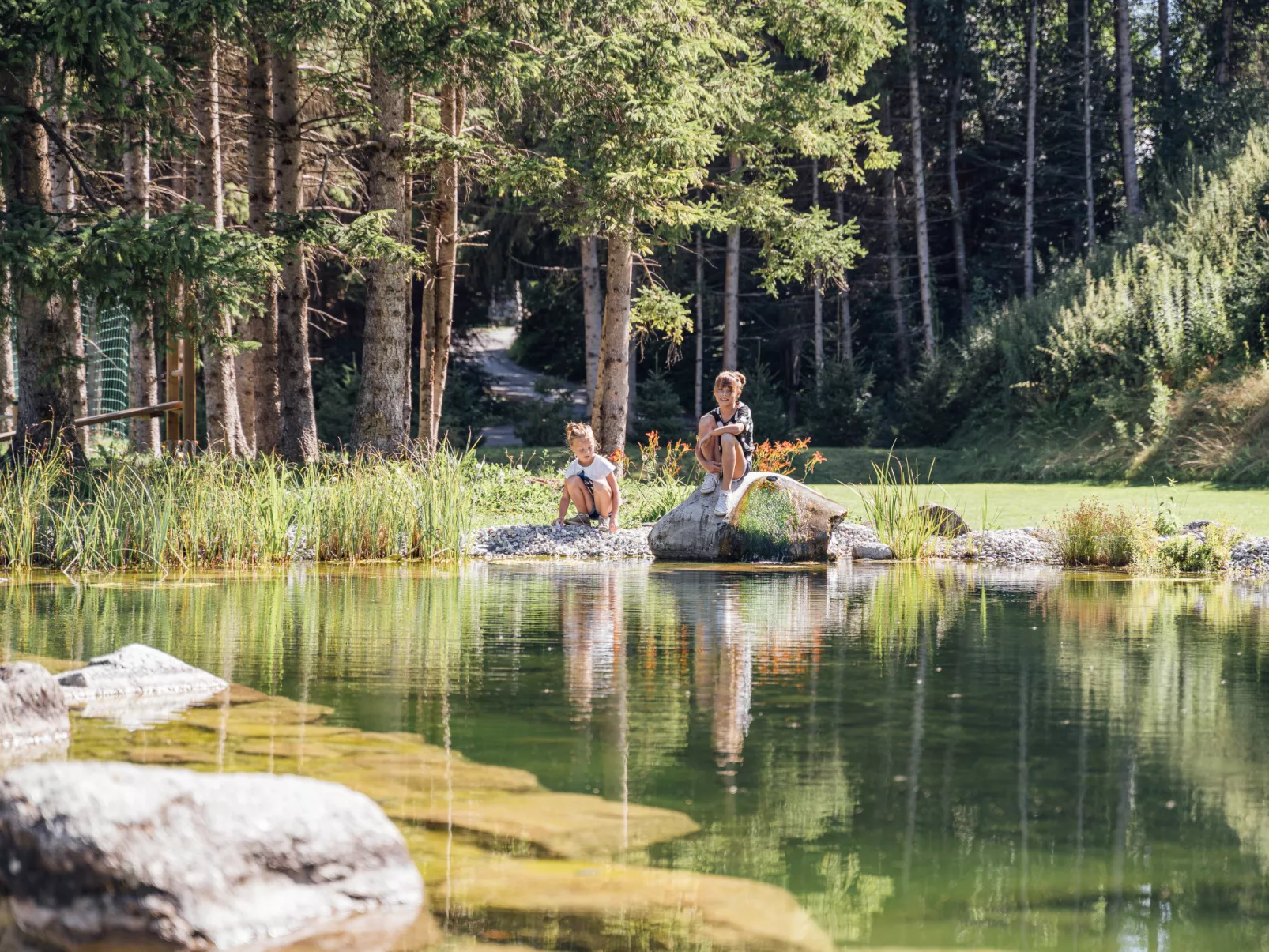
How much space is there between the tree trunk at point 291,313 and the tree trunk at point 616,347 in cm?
443

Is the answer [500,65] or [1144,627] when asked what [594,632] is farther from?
[500,65]

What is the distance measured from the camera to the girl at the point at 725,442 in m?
13.8

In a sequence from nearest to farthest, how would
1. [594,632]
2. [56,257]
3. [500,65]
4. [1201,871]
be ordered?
[1201,871]
[594,632]
[56,257]
[500,65]

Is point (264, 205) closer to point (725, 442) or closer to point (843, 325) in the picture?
point (725, 442)

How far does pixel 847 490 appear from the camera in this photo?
68.6 feet

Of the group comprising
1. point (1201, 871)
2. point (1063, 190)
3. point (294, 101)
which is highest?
point (1063, 190)

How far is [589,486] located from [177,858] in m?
11.1

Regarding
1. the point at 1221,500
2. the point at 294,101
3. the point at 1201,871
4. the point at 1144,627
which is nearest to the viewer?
the point at 1201,871

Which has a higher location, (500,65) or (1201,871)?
(500,65)

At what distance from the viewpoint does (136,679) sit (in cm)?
615

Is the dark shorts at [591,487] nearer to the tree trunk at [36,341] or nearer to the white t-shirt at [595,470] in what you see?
the white t-shirt at [595,470]

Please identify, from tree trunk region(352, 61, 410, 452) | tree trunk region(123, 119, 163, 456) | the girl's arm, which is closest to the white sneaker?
the girl's arm

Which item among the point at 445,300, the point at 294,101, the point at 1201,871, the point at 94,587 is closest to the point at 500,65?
the point at 294,101

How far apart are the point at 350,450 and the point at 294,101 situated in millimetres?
4621
